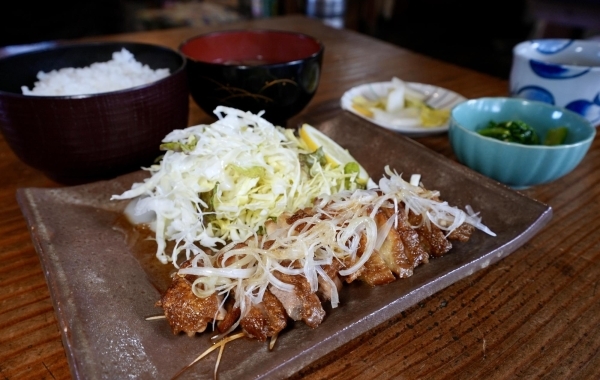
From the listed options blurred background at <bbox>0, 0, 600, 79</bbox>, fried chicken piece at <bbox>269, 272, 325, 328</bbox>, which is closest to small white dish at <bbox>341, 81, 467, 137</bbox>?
fried chicken piece at <bbox>269, 272, 325, 328</bbox>

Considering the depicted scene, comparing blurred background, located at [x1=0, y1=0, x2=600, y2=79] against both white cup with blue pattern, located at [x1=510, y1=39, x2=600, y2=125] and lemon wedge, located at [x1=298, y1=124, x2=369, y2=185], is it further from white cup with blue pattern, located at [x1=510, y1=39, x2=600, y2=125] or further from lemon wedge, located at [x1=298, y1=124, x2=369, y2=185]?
lemon wedge, located at [x1=298, y1=124, x2=369, y2=185]

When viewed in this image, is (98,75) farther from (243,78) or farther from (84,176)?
(243,78)

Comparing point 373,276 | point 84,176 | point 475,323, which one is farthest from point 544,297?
point 84,176

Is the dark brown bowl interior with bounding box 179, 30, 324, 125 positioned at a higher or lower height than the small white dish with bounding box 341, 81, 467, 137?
higher

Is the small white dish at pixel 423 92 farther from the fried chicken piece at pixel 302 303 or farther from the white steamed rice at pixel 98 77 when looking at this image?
the fried chicken piece at pixel 302 303

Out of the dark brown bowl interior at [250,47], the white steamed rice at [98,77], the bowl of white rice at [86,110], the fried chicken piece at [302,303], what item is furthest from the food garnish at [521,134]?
the white steamed rice at [98,77]

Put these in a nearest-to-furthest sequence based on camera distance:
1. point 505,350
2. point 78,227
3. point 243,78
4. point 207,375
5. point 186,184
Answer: point 207,375, point 505,350, point 78,227, point 186,184, point 243,78
